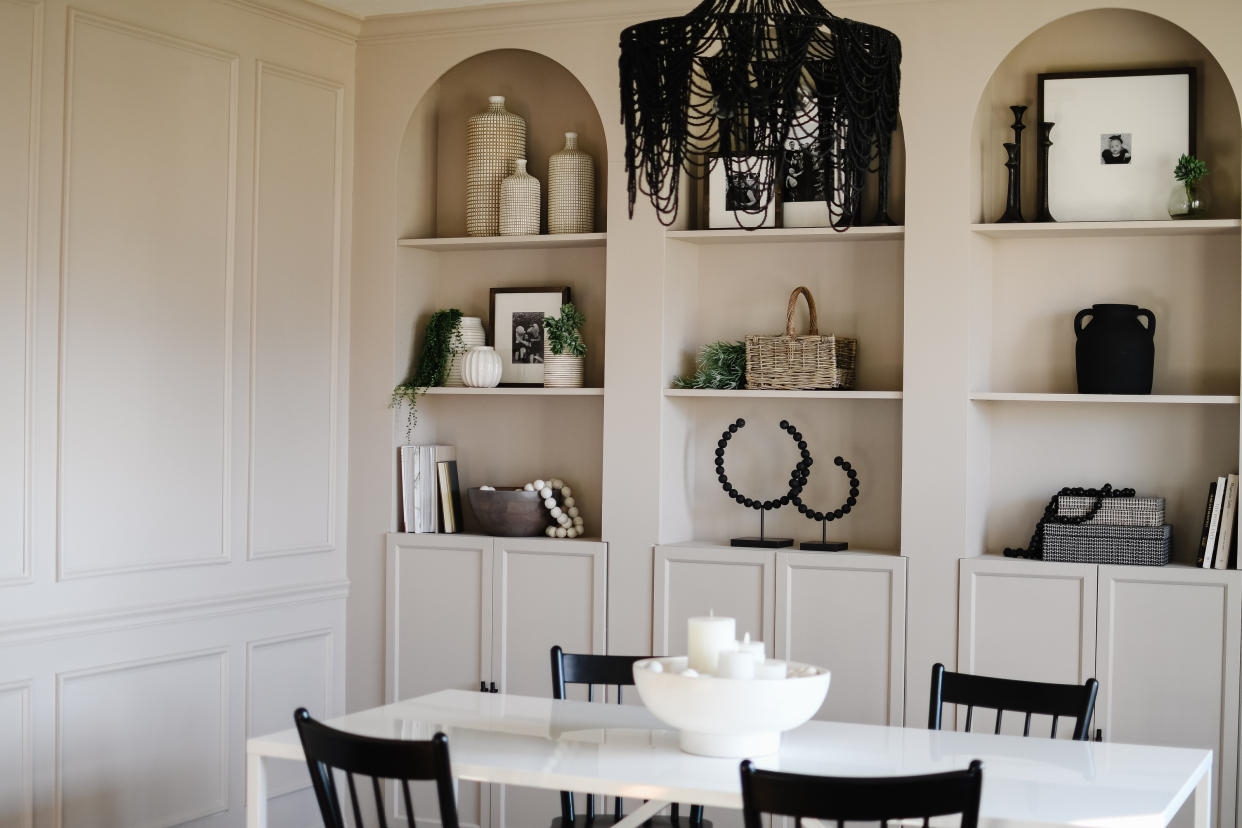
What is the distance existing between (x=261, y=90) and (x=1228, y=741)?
3346mm

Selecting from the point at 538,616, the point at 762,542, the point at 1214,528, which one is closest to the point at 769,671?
the point at 762,542

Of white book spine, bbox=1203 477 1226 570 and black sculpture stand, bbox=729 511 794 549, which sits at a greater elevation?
white book spine, bbox=1203 477 1226 570

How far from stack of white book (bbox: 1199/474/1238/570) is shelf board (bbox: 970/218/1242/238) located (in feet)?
2.24

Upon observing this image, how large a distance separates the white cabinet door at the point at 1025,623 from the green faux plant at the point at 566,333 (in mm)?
1391

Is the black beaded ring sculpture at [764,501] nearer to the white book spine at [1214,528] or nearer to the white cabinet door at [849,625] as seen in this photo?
the white cabinet door at [849,625]

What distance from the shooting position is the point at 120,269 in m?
3.85

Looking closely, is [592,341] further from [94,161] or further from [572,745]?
[572,745]

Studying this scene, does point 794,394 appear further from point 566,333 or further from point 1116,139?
point 1116,139

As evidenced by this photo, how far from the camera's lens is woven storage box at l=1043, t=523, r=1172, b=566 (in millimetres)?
3801

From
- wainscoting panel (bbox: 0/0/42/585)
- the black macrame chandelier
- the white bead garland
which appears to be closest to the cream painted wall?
wainscoting panel (bbox: 0/0/42/585)

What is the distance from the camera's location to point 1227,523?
12.2 feet

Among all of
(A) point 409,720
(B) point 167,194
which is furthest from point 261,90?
(A) point 409,720

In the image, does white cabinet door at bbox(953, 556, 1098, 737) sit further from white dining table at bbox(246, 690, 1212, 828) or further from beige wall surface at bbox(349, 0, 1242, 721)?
white dining table at bbox(246, 690, 1212, 828)

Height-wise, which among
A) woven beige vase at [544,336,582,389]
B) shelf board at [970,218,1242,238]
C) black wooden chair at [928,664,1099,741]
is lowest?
black wooden chair at [928,664,1099,741]
